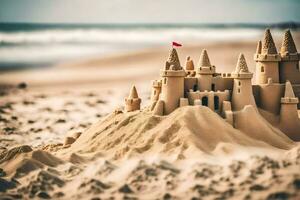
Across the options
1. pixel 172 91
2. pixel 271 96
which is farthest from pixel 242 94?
pixel 172 91

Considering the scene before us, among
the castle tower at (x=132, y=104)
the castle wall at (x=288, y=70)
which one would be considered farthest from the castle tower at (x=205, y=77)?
Result: the castle wall at (x=288, y=70)

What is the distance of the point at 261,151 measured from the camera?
58.3 ft

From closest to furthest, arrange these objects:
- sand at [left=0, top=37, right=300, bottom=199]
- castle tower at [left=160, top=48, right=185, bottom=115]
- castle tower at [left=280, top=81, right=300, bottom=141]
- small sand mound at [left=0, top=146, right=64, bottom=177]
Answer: sand at [left=0, top=37, right=300, bottom=199], small sand mound at [left=0, top=146, right=64, bottom=177], castle tower at [left=160, top=48, right=185, bottom=115], castle tower at [left=280, top=81, right=300, bottom=141]

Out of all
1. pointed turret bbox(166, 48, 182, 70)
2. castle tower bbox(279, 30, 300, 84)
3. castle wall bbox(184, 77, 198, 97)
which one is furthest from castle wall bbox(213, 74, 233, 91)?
castle tower bbox(279, 30, 300, 84)

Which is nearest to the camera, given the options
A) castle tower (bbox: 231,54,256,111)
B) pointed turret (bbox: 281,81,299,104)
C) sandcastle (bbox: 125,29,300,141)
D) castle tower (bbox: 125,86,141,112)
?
sandcastle (bbox: 125,29,300,141)

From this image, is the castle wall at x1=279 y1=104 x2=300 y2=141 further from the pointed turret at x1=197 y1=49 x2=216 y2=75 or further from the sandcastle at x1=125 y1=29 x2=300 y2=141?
the pointed turret at x1=197 y1=49 x2=216 y2=75

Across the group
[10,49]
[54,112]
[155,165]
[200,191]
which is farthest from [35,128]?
Answer: [10,49]

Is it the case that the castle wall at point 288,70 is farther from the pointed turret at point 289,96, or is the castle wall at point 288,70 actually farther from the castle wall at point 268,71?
the pointed turret at point 289,96

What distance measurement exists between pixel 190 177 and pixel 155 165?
41.8 inches

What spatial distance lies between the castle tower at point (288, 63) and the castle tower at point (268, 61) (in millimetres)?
480

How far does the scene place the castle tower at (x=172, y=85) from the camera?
19203 mm

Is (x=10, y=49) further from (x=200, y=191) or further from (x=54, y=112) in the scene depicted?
(x=200, y=191)

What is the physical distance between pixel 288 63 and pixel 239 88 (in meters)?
2.69

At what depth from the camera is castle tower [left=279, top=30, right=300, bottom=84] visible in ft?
69.5
